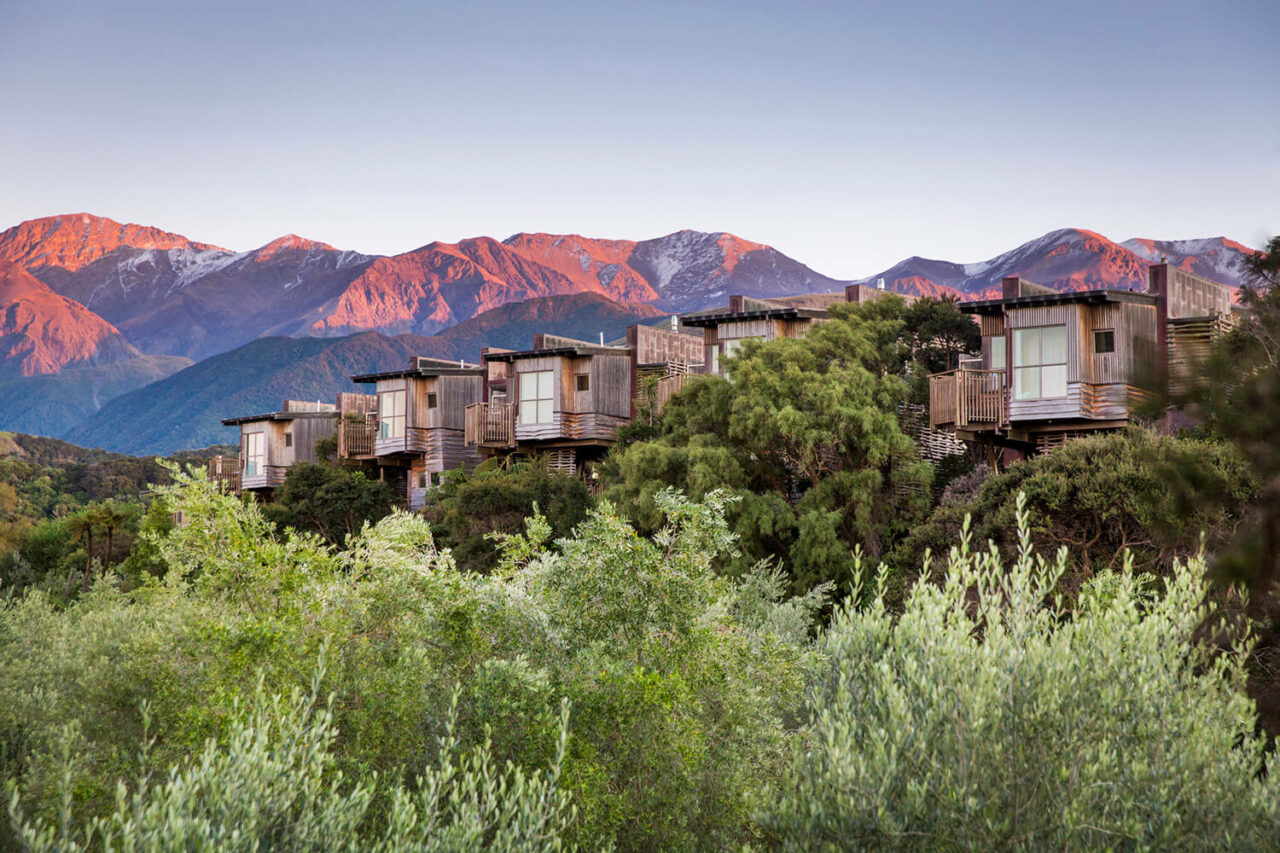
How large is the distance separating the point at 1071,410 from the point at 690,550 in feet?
76.6

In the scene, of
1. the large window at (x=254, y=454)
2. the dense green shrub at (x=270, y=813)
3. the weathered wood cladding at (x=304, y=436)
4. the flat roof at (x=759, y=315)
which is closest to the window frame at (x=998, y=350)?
the flat roof at (x=759, y=315)

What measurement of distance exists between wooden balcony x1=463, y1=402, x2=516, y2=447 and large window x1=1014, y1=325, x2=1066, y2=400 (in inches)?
772

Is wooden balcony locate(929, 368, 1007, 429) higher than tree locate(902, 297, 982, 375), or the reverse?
tree locate(902, 297, 982, 375)

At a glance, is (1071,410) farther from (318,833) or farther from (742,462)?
(318,833)

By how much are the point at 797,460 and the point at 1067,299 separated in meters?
9.03

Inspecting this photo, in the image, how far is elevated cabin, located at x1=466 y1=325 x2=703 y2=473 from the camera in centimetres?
4694

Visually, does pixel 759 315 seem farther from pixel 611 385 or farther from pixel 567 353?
pixel 567 353

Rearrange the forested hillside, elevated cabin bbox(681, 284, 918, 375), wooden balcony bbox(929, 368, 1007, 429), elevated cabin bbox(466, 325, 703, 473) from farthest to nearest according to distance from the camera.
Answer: elevated cabin bbox(466, 325, 703, 473)
elevated cabin bbox(681, 284, 918, 375)
wooden balcony bbox(929, 368, 1007, 429)
the forested hillside

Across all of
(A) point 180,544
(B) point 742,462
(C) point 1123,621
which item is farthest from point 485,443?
(C) point 1123,621

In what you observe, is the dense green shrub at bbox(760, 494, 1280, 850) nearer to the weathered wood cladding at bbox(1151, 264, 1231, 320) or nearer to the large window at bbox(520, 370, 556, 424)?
the weathered wood cladding at bbox(1151, 264, 1231, 320)

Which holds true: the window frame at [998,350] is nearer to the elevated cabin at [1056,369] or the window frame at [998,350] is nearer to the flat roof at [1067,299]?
the elevated cabin at [1056,369]

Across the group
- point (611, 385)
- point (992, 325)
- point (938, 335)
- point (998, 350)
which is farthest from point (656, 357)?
point (998, 350)

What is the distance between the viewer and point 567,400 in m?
47.2

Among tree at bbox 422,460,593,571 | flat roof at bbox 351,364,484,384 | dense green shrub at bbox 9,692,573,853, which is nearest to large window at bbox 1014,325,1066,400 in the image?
tree at bbox 422,460,593,571
